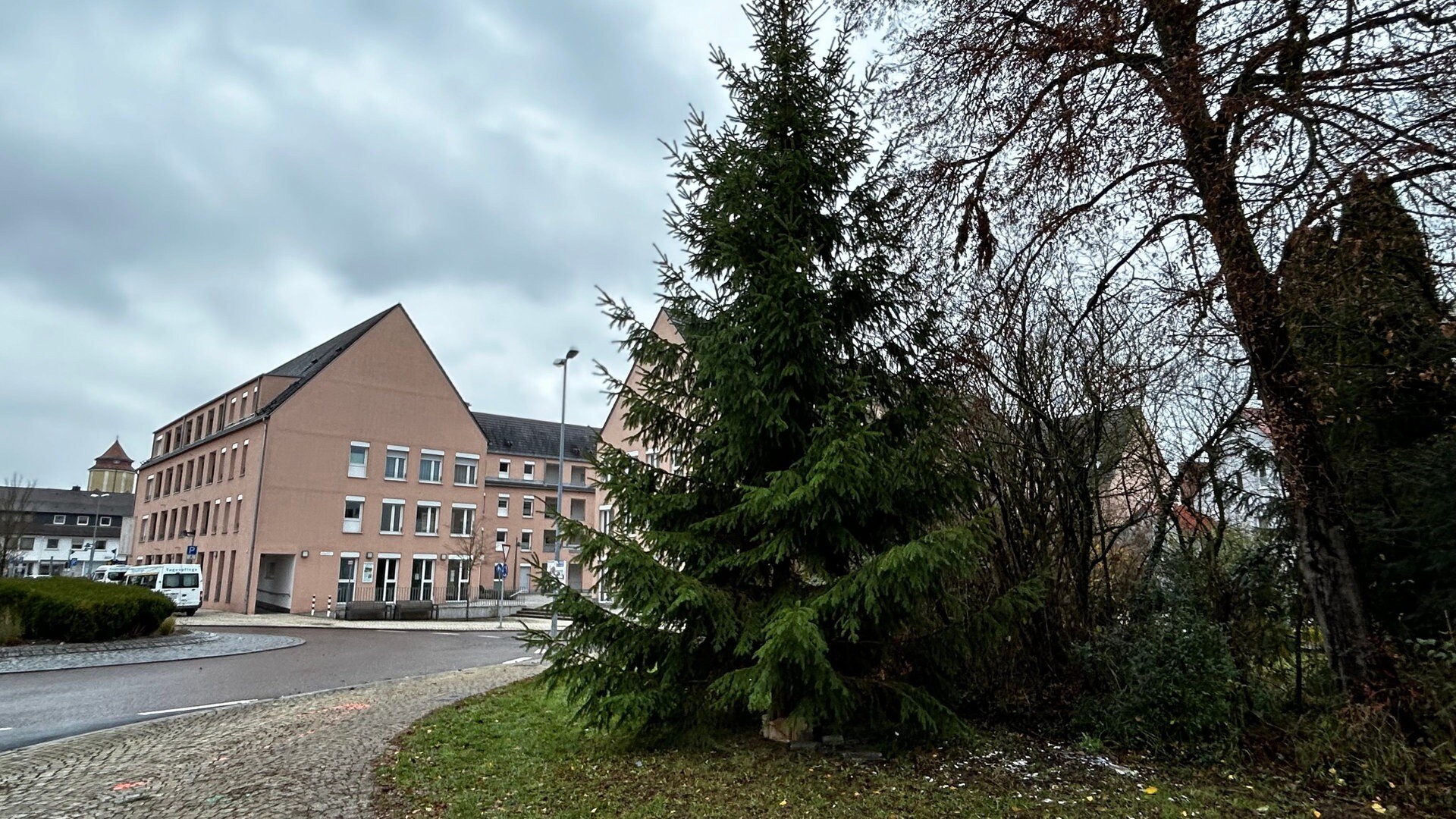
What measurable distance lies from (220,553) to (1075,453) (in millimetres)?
44622

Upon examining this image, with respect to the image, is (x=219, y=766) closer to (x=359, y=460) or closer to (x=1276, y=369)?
(x=1276, y=369)

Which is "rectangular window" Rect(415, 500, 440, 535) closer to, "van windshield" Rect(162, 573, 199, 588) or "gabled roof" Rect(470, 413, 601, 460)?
"van windshield" Rect(162, 573, 199, 588)

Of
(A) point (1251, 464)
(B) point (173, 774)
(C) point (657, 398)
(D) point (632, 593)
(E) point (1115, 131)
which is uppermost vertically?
(E) point (1115, 131)

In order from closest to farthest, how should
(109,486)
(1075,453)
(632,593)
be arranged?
(632,593), (1075,453), (109,486)

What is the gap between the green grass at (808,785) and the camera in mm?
5797

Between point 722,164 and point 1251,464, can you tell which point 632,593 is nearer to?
point 722,164

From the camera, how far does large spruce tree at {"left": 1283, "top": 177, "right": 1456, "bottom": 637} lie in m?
5.94

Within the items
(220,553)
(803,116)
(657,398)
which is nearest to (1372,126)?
(803,116)

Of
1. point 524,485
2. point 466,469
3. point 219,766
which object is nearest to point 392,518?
point 466,469

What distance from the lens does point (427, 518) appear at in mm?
44594

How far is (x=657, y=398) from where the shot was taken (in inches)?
334

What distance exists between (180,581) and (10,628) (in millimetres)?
14997

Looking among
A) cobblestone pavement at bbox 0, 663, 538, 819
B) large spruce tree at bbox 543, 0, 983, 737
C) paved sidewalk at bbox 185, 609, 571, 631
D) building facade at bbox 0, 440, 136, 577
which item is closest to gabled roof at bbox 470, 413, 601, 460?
paved sidewalk at bbox 185, 609, 571, 631

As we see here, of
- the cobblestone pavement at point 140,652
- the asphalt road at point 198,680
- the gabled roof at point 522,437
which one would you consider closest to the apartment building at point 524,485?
the gabled roof at point 522,437
